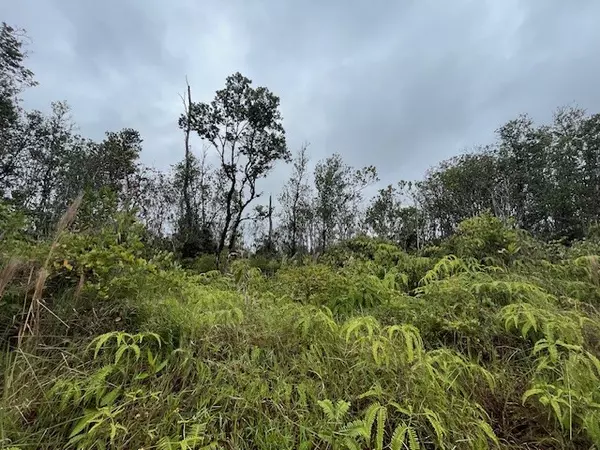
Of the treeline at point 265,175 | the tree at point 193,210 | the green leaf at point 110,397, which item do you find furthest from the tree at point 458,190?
the green leaf at point 110,397

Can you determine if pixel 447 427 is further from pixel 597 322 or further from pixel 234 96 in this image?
pixel 234 96

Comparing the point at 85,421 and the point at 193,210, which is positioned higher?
the point at 193,210

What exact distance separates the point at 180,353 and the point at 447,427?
1.09 meters

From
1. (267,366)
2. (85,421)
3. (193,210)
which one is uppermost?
(193,210)

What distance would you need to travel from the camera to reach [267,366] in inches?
60.6

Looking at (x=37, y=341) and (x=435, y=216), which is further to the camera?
(x=435, y=216)

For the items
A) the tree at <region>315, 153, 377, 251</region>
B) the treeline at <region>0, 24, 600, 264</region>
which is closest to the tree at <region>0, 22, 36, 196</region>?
the treeline at <region>0, 24, 600, 264</region>

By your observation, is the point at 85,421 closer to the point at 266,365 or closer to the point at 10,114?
the point at 266,365

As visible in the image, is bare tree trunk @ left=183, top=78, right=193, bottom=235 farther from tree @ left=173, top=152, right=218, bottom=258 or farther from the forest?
the forest

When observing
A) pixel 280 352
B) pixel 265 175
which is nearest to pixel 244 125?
pixel 265 175

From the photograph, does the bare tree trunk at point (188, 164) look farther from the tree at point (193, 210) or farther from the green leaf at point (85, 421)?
the green leaf at point (85, 421)

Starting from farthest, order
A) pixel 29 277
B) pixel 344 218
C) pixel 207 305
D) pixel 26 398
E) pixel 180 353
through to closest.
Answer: pixel 344 218 < pixel 207 305 < pixel 29 277 < pixel 180 353 < pixel 26 398

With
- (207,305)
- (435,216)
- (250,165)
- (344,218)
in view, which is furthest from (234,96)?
(207,305)

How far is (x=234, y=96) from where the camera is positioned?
16328 mm
